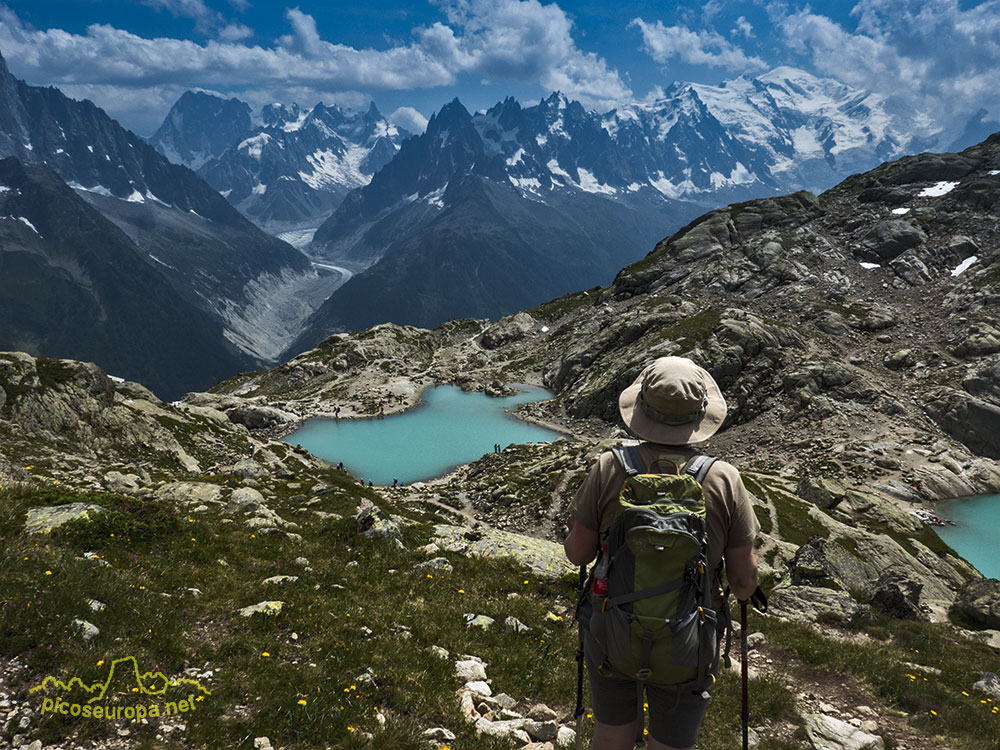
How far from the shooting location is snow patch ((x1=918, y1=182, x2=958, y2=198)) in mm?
131500

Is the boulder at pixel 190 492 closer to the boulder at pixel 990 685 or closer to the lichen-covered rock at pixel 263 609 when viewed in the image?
the lichen-covered rock at pixel 263 609

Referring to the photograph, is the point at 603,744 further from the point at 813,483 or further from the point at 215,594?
the point at 813,483

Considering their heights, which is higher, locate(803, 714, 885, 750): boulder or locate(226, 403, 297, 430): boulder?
locate(803, 714, 885, 750): boulder

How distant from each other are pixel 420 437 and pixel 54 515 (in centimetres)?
6900

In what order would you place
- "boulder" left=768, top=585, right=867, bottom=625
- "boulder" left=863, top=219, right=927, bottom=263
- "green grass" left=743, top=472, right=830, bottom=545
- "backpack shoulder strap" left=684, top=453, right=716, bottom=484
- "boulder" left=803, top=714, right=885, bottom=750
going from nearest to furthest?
"backpack shoulder strap" left=684, top=453, right=716, bottom=484 < "boulder" left=803, top=714, right=885, bottom=750 < "boulder" left=768, top=585, right=867, bottom=625 < "green grass" left=743, top=472, right=830, bottom=545 < "boulder" left=863, top=219, right=927, bottom=263

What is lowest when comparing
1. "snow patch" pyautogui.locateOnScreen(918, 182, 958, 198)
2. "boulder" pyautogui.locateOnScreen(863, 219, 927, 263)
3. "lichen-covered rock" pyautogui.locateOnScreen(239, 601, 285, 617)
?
"lichen-covered rock" pyautogui.locateOnScreen(239, 601, 285, 617)

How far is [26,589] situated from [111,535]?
15.3 feet

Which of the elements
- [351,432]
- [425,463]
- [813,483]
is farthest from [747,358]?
[351,432]

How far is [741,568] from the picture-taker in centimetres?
576

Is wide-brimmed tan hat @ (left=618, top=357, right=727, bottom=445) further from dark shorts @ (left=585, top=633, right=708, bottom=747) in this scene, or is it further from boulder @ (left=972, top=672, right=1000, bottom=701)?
boulder @ (left=972, top=672, right=1000, bottom=701)

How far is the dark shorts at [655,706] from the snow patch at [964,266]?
139 m

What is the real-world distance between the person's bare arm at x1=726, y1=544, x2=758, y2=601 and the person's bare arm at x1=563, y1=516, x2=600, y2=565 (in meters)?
1.49

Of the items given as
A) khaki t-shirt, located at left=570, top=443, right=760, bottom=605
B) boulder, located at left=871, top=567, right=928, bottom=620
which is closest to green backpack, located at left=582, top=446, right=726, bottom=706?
khaki t-shirt, located at left=570, top=443, right=760, bottom=605

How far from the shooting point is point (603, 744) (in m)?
5.79
